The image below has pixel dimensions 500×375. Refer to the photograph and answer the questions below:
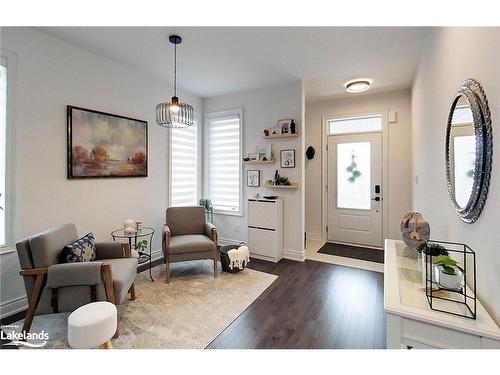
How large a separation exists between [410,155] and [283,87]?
2.45 m

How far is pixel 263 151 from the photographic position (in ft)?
13.1

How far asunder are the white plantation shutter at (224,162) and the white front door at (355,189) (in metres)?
1.85

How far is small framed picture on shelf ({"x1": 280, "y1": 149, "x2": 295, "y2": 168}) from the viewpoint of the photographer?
148 inches

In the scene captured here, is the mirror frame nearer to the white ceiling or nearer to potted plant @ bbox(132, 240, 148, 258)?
the white ceiling

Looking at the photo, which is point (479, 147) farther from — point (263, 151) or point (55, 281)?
point (263, 151)

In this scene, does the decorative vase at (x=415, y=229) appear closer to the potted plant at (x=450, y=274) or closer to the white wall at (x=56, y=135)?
the potted plant at (x=450, y=274)

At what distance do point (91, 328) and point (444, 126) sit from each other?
2752mm

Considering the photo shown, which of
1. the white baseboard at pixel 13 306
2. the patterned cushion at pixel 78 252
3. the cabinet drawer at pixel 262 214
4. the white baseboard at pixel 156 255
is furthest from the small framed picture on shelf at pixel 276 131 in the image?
→ the white baseboard at pixel 13 306

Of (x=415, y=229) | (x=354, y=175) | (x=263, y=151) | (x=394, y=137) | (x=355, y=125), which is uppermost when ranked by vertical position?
(x=355, y=125)

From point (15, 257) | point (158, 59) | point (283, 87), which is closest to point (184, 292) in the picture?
point (15, 257)

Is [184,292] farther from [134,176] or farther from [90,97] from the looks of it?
[90,97]

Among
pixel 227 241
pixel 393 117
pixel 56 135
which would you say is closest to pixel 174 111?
pixel 56 135
